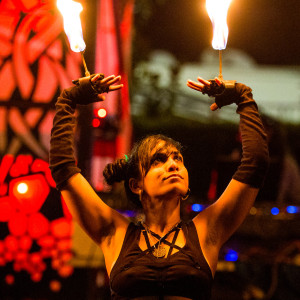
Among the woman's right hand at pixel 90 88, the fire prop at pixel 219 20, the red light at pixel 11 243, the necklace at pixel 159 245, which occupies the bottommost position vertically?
the red light at pixel 11 243

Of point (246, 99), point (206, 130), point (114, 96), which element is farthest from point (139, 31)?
point (246, 99)

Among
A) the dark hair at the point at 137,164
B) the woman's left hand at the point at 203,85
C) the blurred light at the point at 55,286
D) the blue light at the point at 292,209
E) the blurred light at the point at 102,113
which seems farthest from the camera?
the blurred light at the point at 102,113

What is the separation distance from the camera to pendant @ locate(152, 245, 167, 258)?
1755 mm

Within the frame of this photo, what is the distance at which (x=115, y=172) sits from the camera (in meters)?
2.05

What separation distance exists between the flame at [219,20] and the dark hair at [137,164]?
525 mm

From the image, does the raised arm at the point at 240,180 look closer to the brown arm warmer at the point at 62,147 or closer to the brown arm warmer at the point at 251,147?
the brown arm warmer at the point at 251,147

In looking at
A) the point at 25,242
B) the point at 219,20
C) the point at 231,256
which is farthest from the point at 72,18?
the point at 231,256

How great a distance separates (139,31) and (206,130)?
10.7 feet

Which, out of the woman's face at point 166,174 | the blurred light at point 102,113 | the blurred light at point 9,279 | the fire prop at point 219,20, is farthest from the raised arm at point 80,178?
the blurred light at point 102,113

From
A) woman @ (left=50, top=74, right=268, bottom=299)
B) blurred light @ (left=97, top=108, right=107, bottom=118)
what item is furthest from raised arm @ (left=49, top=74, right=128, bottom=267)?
blurred light @ (left=97, top=108, right=107, bottom=118)

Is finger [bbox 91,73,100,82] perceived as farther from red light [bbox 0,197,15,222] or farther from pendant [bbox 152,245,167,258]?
red light [bbox 0,197,15,222]

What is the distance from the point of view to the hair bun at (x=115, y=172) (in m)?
2.04

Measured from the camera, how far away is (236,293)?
13.8 feet

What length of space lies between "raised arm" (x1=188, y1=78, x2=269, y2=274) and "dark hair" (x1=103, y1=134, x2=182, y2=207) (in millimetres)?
314
